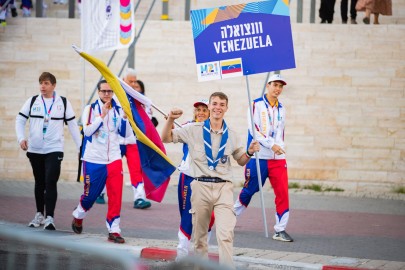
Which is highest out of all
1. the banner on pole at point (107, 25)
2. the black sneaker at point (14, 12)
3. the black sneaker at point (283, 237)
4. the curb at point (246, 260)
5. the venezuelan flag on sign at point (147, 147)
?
the black sneaker at point (14, 12)

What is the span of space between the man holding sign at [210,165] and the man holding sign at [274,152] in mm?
2619

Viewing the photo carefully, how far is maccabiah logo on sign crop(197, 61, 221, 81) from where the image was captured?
469 inches

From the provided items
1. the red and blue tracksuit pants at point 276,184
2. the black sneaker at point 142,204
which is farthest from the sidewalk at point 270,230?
the red and blue tracksuit pants at point 276,184

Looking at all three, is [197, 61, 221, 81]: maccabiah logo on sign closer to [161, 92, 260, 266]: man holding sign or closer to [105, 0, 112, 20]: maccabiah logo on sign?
[161, 92, 260, 266]: man holding sign

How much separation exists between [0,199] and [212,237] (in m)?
Result: 4.18

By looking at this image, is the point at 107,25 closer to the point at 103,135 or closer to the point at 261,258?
the point at 103,135

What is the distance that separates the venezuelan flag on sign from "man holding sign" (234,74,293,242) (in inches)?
70.1

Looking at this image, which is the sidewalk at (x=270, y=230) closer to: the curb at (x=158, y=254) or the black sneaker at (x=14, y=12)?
the curb at (x=158, y=254)

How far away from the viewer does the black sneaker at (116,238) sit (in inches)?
459

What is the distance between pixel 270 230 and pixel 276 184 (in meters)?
1.06

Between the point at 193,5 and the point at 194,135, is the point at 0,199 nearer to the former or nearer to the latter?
the point at 194,135

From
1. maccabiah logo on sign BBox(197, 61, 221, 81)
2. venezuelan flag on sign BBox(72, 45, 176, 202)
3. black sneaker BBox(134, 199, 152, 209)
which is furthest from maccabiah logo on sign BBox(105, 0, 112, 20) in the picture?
venezuelan flag on sign BBox(72, 45, 176, 202)

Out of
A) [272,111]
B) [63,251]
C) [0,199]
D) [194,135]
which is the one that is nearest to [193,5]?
[0,199]

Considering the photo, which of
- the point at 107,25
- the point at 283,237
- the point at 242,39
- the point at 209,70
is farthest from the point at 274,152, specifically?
the point at 107,25
